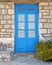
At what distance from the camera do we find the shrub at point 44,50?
8891mm

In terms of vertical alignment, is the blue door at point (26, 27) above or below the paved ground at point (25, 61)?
above

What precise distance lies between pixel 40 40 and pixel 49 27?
0.71 meters

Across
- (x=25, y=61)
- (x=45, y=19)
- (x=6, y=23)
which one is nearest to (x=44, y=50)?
(x=25, y=61)

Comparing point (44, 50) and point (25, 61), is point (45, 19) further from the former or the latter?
point (25, 61)

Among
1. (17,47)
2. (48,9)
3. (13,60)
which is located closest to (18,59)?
(13,60)

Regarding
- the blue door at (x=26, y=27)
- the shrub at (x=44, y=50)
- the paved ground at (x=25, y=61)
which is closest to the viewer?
the paved ground at (x=25, y=61)

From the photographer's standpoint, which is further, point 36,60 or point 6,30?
point 6,30

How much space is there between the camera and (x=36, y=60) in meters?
9.24

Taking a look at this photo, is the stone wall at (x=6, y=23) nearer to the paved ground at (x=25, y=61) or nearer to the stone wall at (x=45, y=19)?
the paved ground at (x=25, y=61)

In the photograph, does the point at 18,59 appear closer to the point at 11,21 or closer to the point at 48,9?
the point at 11,21

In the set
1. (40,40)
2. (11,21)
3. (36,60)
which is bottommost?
(36,60)

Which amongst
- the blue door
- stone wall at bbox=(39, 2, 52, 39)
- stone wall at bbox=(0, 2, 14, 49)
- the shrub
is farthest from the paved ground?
stone wall at bbox=(39, 2, 52, 39)

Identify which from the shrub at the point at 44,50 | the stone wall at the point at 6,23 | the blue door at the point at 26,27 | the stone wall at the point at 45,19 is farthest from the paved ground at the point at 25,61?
the stone wall at the point at 45,19

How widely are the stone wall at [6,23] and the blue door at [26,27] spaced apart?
0.28 metres
